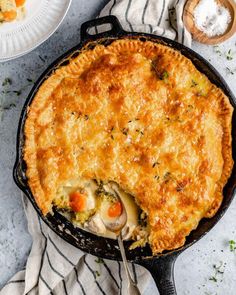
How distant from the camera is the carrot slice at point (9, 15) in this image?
14.0 ft

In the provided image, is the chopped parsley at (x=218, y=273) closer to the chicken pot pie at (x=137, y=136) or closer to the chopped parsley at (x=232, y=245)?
the chopped parsley at (x=232, y=245)

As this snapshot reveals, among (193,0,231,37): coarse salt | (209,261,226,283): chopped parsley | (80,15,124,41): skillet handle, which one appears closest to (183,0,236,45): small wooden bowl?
(193,0,231,37): coarse salt

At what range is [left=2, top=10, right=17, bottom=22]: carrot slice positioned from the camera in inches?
168

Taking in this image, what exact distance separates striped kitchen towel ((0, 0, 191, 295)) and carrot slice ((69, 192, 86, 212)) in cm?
47

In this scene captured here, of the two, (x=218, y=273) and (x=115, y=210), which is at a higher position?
(x=115, y=210)

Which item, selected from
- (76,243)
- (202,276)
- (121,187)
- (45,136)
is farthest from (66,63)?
(202,276)

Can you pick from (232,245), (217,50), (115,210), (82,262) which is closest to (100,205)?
(115,210)

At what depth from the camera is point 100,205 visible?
404cm

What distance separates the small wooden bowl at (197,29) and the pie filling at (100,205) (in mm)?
1239

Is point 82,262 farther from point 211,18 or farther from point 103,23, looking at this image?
point 211,18

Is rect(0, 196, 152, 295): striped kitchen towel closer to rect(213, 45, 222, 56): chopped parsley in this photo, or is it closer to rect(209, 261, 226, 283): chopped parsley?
rect(209, 261, 226, 283): chopped parsley

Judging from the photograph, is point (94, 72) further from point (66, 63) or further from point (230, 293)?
point (230, 293)

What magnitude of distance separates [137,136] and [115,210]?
52 centimetres

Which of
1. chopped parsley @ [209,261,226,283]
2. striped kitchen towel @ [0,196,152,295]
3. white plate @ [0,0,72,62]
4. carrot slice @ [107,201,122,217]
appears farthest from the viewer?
chopped parsley @ [209,261,226,283]
